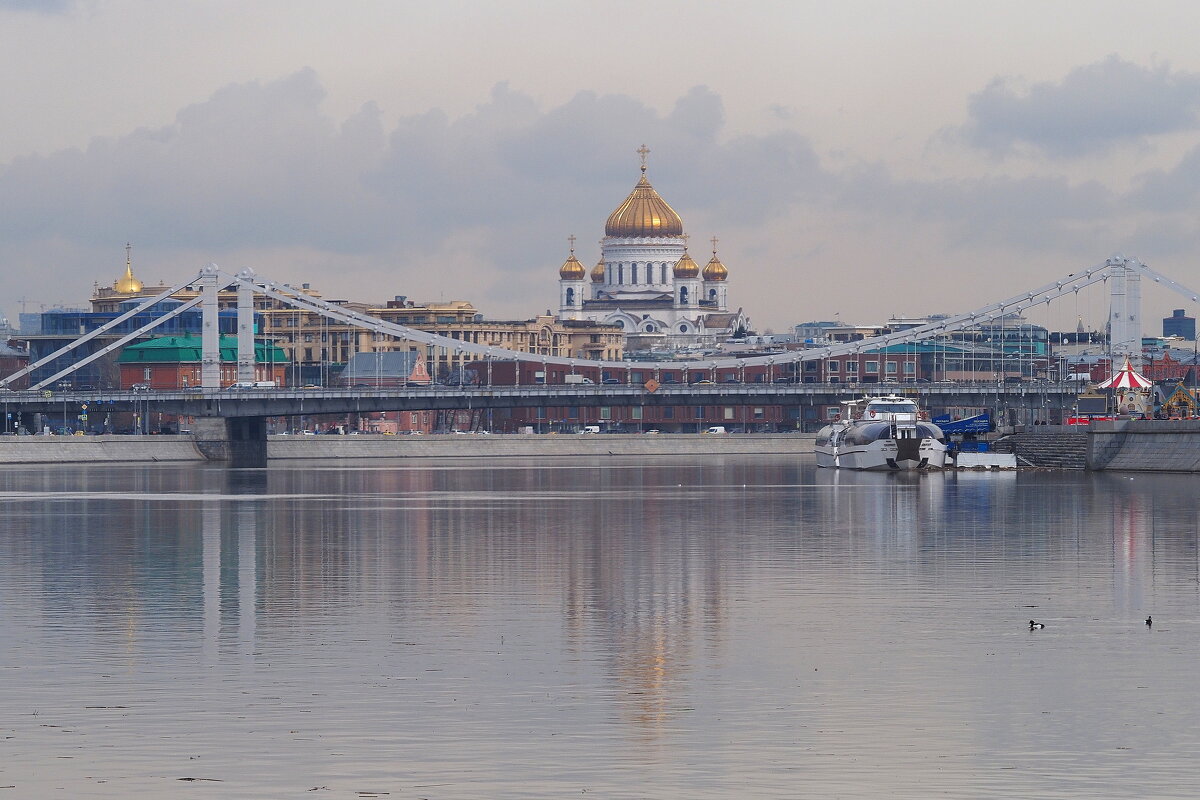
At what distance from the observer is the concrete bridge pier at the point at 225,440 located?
128625mm

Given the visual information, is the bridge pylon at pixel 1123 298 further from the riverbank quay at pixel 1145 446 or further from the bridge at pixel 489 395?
the riverbank quay at pixel 1145 446

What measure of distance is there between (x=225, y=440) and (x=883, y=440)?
45.6 meters

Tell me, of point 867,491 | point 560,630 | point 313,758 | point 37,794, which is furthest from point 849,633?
point 867,491

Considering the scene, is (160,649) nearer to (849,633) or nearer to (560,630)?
(560,630)

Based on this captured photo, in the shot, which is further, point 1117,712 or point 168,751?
point 1117,712

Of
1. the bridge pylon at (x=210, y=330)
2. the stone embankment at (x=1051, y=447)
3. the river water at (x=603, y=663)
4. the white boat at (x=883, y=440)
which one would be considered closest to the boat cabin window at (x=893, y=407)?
the white boat at (x=883, y=440)

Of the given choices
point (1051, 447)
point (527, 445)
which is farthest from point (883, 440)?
point (527, 445)

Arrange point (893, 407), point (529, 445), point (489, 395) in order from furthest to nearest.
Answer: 1. point (529, 445)
2. point (489, 395)
3. point (893, 407)

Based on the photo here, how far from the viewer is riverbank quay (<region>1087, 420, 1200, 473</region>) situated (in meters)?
82.9

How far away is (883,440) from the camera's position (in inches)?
3947

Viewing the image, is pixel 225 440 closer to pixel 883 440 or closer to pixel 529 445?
pixel 529 445

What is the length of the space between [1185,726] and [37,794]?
9287mm

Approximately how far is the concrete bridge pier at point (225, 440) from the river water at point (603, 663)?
84033 millimetres

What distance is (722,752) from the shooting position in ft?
56.7
